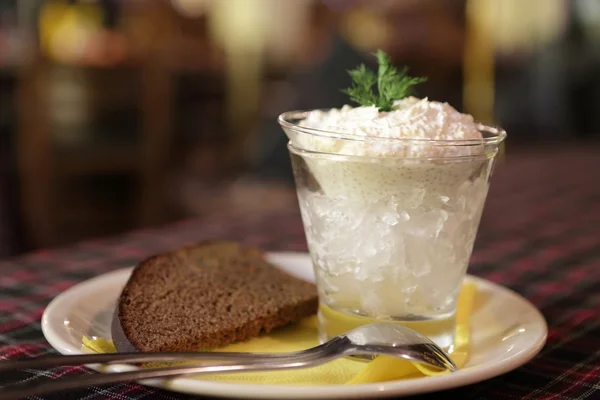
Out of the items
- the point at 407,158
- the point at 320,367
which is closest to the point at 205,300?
the point at 320,367

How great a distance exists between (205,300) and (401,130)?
1.02ft

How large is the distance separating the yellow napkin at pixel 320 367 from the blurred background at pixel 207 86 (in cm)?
105

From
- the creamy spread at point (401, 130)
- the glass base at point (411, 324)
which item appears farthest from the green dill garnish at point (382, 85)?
the glass base at point (411, 324)

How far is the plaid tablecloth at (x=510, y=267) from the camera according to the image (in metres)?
0.66

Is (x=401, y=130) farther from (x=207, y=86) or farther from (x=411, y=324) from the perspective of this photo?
(x=207, y=86)

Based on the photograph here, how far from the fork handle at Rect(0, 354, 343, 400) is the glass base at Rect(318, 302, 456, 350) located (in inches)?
5.1

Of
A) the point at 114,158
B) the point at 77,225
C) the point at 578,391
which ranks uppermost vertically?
the point at 578,391

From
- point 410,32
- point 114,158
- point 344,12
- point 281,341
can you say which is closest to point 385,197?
point 281,341

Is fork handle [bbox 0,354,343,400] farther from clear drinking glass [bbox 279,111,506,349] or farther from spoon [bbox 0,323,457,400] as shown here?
clear drinking glass [bbox 279,111,506,349]

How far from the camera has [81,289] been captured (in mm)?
846

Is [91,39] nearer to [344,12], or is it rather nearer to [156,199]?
[156,199]

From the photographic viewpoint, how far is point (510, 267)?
46.5 inches

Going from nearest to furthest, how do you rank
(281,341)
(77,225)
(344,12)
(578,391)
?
(578,391), (281,341), (77,225), (344,12)

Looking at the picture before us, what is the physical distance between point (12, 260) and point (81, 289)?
1.06ft
